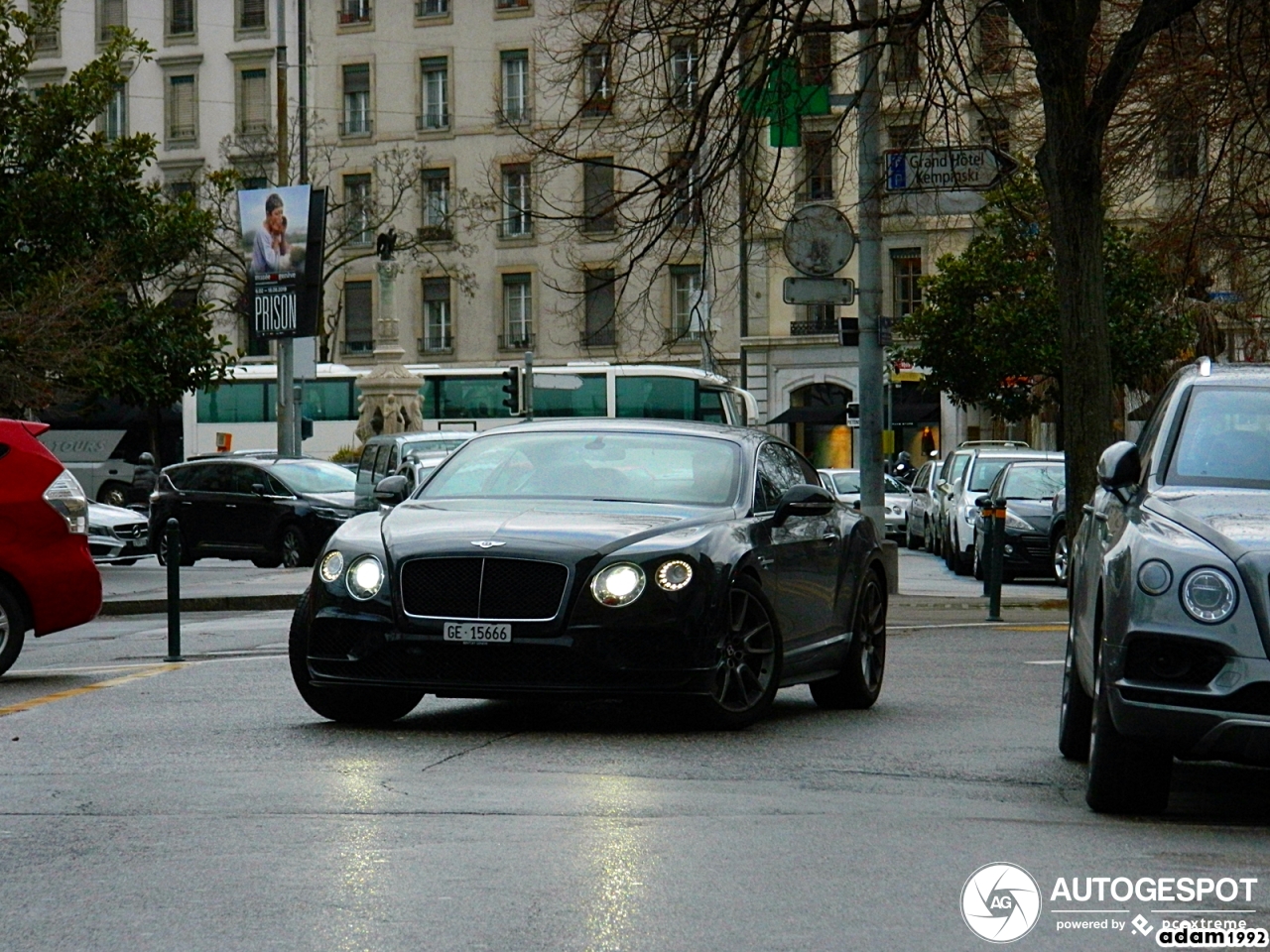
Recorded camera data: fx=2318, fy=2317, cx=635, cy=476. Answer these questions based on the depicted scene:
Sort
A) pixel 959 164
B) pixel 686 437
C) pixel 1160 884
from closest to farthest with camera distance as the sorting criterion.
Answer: pixel 1160 884
pixel 686 437
pixel 959 164

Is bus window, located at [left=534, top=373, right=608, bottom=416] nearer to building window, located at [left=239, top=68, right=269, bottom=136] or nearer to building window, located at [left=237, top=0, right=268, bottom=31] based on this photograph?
building window, located at [left=239, top=68, right=269, bottom=136]


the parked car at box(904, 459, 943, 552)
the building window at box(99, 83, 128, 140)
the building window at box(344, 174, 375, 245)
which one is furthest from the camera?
the building window at box(99, 83, 128, 140)

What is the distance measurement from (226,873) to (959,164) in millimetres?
15382

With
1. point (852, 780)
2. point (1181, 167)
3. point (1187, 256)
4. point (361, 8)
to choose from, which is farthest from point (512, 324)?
point (852, 780)

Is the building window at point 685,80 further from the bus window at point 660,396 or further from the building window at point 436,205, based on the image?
the building window at point 436,205

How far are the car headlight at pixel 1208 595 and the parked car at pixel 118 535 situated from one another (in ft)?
84.0

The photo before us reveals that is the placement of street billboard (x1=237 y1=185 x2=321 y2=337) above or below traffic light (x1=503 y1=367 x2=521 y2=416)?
above

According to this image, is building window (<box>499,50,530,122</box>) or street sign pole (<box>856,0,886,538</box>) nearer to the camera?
street sign pole (<box>856,0,886,538</box>)

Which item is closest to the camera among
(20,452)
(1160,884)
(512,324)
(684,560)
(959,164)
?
(1160,884)

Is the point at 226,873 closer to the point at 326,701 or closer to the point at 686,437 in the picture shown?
the point at 326,701

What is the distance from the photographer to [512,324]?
7800cm

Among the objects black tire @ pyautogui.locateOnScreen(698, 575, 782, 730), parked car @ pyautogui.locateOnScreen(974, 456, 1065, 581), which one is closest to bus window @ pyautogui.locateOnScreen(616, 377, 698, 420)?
parked car @ pyautogui.locateOnScreen(974, 456, 1065, 581)

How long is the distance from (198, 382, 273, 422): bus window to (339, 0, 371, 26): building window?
21.1m

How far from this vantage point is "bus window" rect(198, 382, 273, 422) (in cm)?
6300
